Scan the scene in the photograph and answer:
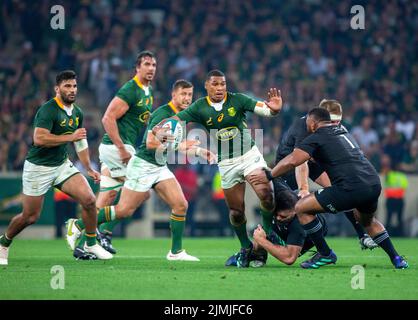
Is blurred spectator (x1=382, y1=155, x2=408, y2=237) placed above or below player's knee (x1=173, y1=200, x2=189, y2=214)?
below

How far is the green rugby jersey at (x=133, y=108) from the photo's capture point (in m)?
13.1

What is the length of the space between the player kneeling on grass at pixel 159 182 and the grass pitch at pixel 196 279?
0.48 meters

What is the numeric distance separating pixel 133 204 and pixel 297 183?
2250 mm

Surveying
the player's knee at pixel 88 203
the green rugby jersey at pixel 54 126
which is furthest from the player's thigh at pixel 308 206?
the green rugby jersey at pixel 54 126

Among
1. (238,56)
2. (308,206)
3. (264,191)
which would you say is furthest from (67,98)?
(238,56)

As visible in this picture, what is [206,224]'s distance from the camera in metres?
21.6

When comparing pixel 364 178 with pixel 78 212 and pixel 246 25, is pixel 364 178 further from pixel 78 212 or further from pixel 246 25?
pixel 246 25

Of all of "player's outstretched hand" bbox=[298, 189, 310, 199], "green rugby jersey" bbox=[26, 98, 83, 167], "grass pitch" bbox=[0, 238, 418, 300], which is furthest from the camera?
"green rugby jersey" bbox=[26, 98, 83, 167]

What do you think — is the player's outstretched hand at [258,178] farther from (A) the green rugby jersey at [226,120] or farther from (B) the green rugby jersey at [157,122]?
(B) the green rugby jersey at [157,122]

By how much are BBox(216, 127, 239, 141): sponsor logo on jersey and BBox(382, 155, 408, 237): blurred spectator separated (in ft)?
32.6


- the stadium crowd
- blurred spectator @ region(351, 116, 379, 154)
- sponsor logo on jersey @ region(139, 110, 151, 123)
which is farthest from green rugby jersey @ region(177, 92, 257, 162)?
blurred spectator @ region(351, 116, 379, 154)

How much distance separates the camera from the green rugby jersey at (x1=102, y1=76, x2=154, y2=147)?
13.1m

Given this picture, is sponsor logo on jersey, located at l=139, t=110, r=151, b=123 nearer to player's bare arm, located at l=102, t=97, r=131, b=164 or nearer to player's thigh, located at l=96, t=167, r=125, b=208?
player's bare arm, located at l=102, t=97, r=131, b=164
